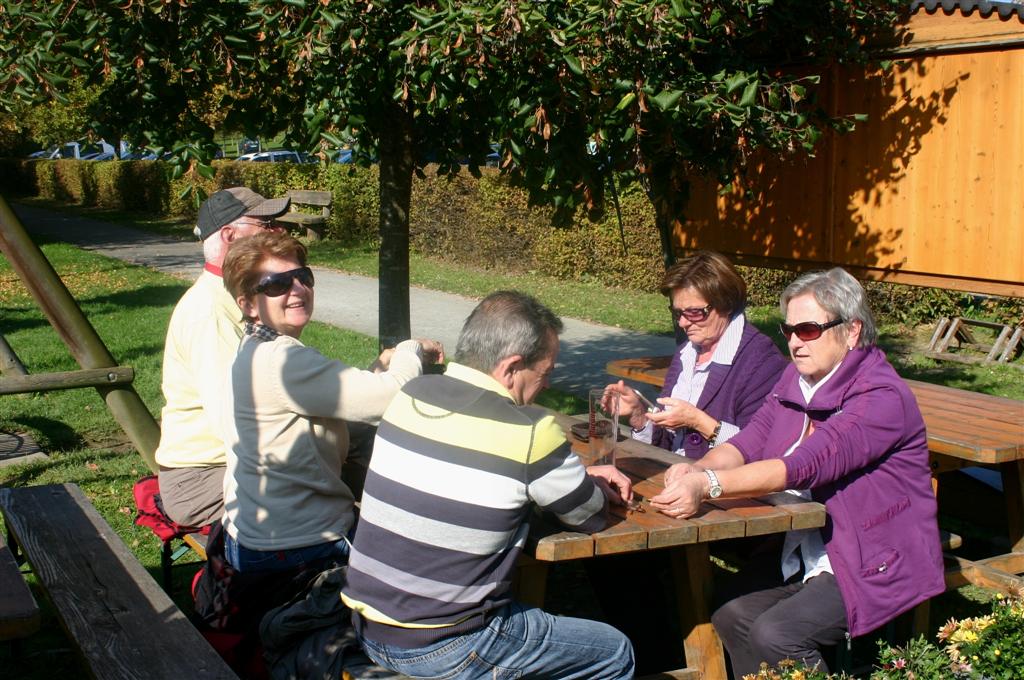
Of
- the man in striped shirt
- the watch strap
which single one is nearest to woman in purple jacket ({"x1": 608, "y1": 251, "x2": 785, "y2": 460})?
the watch strap

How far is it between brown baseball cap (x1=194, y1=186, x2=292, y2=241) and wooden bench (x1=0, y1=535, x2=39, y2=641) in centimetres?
171

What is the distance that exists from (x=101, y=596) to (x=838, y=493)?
225cm

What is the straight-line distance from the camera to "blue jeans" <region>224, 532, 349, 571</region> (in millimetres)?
3213

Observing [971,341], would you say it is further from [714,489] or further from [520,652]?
[520,652]

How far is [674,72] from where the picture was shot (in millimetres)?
4844

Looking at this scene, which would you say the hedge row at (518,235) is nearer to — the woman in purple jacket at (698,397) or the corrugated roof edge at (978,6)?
the corrugated roof edge at (978,6)

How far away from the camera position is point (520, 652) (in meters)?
2.65

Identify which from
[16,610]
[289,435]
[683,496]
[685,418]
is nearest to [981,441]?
[685,418]

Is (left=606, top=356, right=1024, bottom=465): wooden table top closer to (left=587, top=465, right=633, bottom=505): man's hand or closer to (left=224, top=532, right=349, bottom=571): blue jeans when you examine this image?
(left=587, top=465, right=633, bottom=505): man's hand

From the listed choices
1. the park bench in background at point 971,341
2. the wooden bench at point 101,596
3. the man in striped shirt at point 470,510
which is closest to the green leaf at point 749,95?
the man in striped shirt at point 470,510

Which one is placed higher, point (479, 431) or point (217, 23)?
point (217, 23)

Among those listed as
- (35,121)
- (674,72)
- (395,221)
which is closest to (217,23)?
(395,221)

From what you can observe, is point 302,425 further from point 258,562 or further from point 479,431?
point 479,431

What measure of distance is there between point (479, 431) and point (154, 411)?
5960 mm
